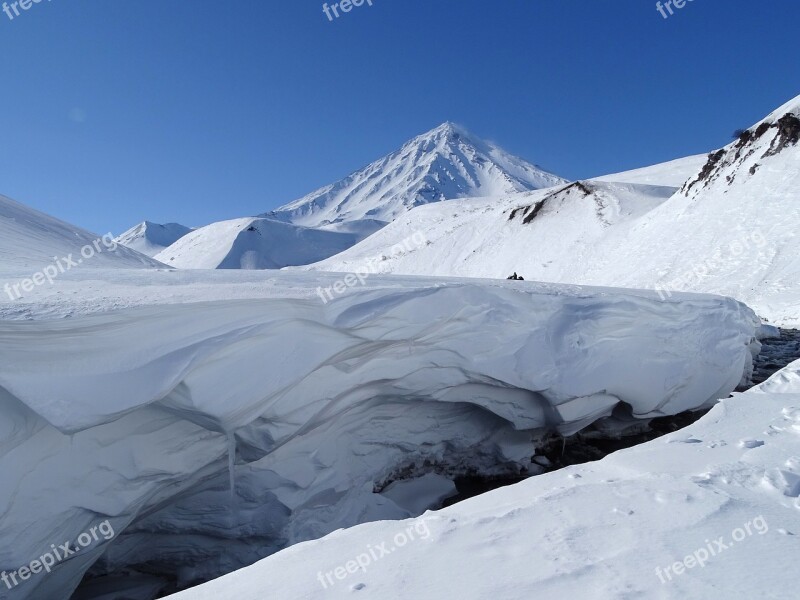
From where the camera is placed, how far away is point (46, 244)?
6.39 m

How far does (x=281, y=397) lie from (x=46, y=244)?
4.46m

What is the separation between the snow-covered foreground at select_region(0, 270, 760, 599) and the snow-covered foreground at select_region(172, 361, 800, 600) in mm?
76

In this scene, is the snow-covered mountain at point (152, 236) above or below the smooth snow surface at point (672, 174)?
above

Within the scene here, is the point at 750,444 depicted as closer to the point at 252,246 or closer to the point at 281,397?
the point at 281,397

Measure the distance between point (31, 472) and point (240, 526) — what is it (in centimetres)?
211

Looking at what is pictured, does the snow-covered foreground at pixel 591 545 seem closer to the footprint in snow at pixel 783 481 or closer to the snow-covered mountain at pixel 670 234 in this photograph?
the footprint in snow at pixel 783 481

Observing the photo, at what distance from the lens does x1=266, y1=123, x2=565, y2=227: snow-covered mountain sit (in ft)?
464

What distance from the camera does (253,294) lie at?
4.66 m

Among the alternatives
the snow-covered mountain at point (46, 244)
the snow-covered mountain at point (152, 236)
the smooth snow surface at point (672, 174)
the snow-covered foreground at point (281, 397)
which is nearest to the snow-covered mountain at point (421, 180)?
the snow-covered mountain at point (152, 236)

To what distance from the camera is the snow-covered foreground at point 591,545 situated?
2129mm

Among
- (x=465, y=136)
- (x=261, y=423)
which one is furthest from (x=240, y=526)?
(x=465, y=136)

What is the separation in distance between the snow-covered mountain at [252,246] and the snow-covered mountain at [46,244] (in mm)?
49722

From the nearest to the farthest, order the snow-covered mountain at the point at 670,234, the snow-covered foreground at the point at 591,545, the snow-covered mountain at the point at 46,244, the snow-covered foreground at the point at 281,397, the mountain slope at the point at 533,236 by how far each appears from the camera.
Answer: the snow-covered foreground at the point at 591,545 → the snow-covered foreground at the point at 281,397 → the snow-covered mountain at the point at 46,244 → the snow-covered mountain at the point at 670,234 → the mountain slope at the point at 533,236

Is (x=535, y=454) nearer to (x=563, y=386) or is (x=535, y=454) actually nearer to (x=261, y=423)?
(x=563, y=386)
